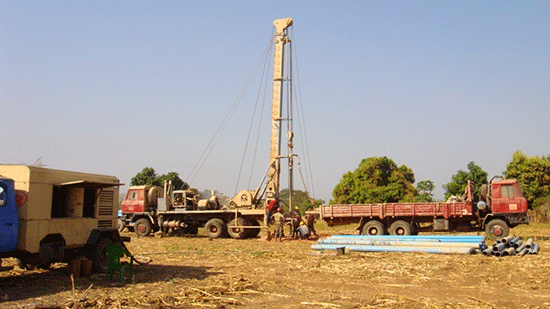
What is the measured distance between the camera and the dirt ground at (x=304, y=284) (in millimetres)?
9141

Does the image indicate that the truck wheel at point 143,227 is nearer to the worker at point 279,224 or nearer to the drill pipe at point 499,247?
the worker at point 279,224

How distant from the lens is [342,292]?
10.2 metres

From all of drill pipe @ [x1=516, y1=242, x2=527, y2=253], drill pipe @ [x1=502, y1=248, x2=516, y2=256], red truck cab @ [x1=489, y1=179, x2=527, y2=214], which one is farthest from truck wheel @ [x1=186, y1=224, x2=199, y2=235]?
drill pipe @ [x1=516, y1=242, x2=527, y2=253]

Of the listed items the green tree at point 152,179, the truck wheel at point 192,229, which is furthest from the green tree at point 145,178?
the truck wheel at point 192,229

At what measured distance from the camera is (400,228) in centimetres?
2319

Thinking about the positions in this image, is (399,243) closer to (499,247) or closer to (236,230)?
(499,247)

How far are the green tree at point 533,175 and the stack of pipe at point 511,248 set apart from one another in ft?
85.3

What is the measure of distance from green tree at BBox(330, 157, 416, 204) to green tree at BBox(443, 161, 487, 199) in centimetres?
404

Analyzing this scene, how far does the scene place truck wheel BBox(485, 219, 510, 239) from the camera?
21234mm

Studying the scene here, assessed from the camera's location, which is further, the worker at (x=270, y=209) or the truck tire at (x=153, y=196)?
the truck tire at (x=153, y=196)

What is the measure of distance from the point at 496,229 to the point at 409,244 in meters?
6.42

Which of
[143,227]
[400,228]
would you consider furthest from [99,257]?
[143,227]

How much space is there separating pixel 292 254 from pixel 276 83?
40.5ft

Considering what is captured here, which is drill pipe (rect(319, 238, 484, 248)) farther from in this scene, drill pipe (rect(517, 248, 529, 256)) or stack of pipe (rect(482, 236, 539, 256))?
drill pipe (rect(517, 248, 529, 256))
